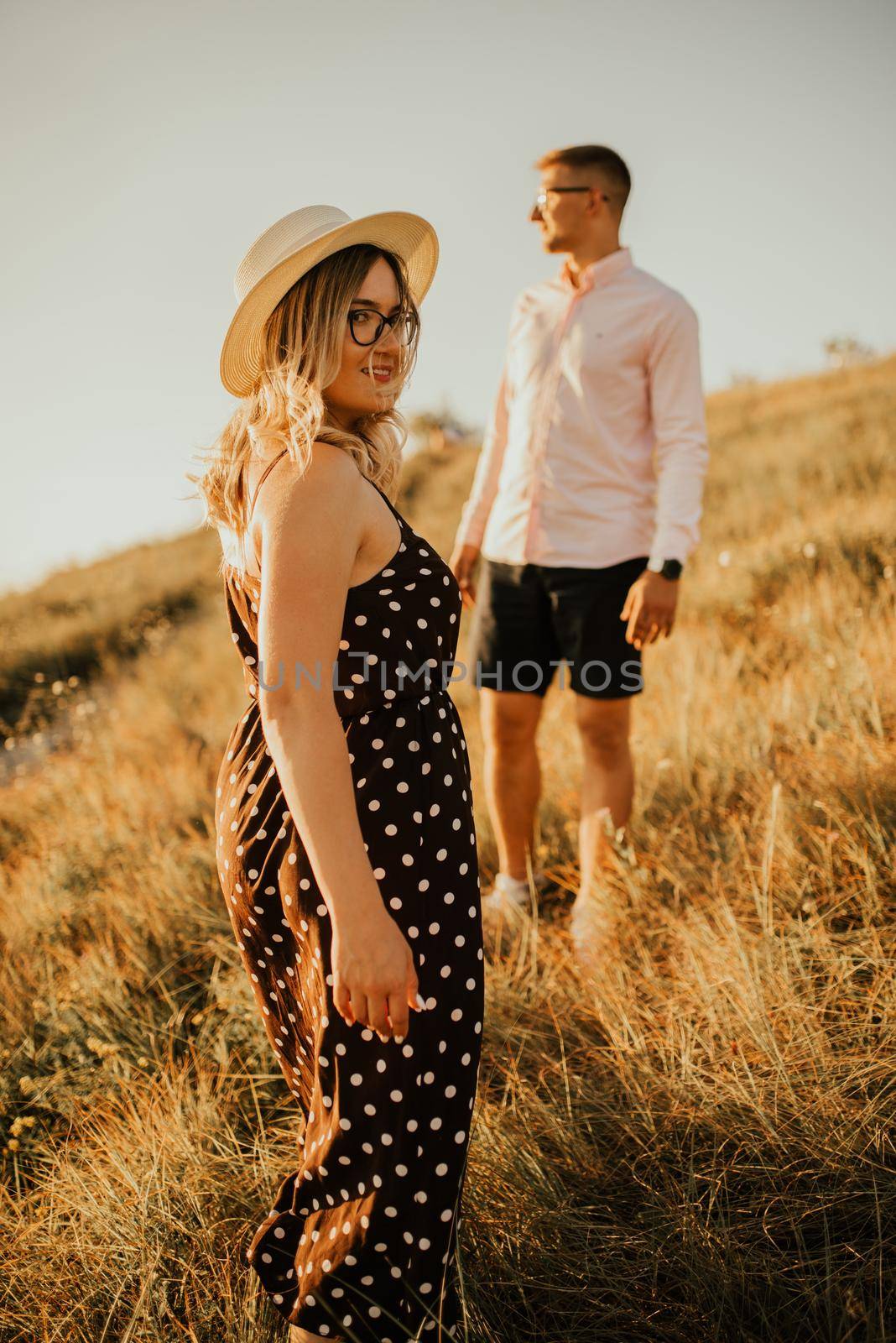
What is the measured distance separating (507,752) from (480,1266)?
1.60 metres

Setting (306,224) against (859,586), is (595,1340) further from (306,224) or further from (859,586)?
(859,586)

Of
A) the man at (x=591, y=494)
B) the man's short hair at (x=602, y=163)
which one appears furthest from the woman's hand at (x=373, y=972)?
the man's short hair at (x=602, y=163)

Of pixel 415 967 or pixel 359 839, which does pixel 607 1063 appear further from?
pixel 359 839

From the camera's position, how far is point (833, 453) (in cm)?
868

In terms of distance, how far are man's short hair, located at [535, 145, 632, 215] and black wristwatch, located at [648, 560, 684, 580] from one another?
1.22 m

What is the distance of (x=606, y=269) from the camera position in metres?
2.76

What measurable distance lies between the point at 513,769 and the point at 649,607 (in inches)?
31.1

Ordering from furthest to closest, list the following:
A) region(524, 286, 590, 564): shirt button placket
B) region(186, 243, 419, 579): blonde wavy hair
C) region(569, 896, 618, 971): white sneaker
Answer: region(524, 286, 590, 564): shirt button placket, region(569, 896, 618, 971): white sneaker, region(186, 243, 419, 579): blonde wavy hair

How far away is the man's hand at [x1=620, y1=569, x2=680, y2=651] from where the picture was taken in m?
2.57

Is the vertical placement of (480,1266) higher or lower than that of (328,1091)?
lower

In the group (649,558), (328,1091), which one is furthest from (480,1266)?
(649,558)

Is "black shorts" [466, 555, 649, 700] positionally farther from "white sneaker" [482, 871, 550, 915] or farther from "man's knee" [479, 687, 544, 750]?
"white sneaker" [482, 871, 550, 915]

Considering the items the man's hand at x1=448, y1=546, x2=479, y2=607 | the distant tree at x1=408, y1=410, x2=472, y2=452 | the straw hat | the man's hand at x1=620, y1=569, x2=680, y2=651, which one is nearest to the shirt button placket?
the man's hand at x1=448, y1=546, x2=479, y2=607

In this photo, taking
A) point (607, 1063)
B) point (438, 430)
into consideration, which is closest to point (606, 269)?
point (607, 1063)
